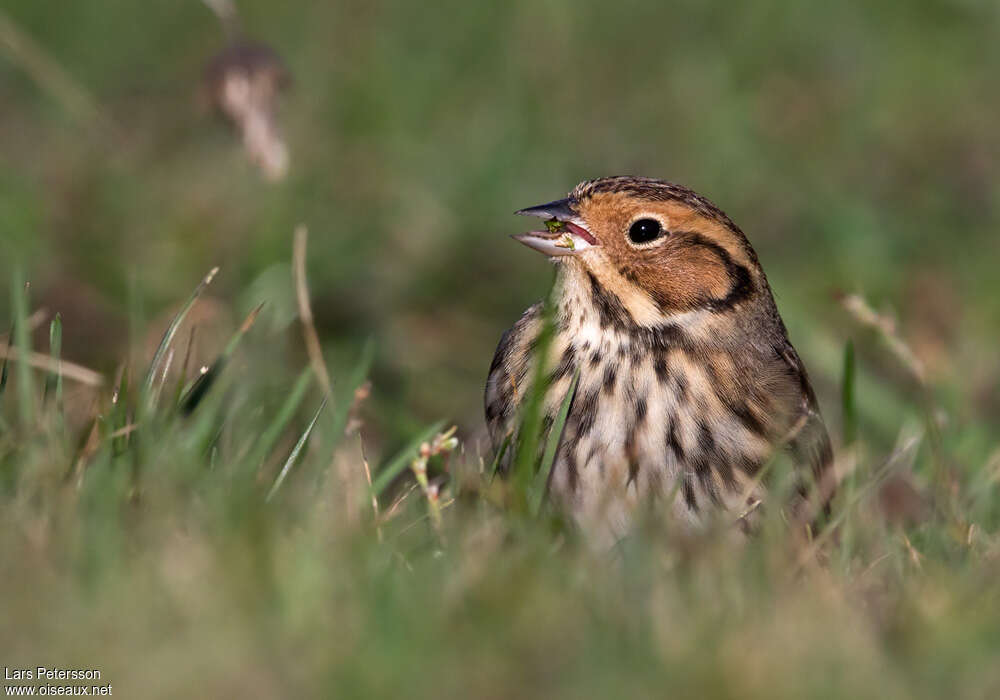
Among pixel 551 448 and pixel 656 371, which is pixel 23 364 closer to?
pixel 551 448

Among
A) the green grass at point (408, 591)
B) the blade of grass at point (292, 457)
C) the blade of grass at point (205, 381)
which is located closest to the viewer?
the green grass at point (408, 591)

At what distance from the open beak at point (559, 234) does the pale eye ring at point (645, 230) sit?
0.40ft

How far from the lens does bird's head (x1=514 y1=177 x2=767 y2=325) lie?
15.1ft

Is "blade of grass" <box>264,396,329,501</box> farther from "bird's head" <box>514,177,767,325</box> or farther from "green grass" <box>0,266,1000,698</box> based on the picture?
"bird's head" <box>514,177,767,325</box>

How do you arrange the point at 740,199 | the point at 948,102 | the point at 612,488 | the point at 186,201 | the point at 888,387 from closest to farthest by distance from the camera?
the point at 612,488 < the point at 888,387 < the point at 186,201 < the point at 740,199 < the point at 948,102

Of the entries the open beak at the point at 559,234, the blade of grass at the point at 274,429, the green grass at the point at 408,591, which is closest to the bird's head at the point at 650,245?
the open beak at the point at 559,234

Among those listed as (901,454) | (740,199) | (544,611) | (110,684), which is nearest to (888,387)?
(740,199)

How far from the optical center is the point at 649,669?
2576mm

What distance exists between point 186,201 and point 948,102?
4569mm

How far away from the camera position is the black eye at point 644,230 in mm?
4676

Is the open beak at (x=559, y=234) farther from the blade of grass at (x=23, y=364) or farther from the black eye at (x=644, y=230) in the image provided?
the blade of grass at (x=23, y=364)

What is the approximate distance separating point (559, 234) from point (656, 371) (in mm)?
486

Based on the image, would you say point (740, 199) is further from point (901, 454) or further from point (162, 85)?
point (901, 454)

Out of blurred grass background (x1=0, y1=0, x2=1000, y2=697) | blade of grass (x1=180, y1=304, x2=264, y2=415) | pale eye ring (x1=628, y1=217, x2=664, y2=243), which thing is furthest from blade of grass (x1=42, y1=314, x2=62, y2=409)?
pale eye ring (x1=628, y1=217, x2=664, y2=243)
